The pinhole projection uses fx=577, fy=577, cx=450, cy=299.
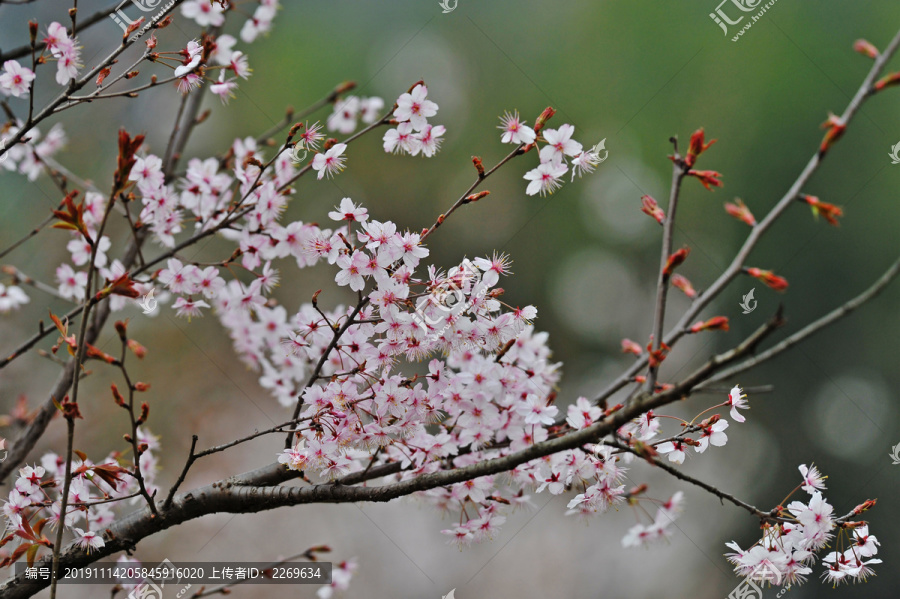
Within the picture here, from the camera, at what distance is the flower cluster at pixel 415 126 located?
3.97 ft

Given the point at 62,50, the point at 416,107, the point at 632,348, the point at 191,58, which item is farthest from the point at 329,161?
the point at 632,348

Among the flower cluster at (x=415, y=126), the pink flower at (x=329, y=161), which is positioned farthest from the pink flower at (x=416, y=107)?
the pink flower at (x=329, y=161)

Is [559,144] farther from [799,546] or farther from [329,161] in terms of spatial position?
[799,546]

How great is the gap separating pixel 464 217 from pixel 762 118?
8.31ft

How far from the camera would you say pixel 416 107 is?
1229 mm

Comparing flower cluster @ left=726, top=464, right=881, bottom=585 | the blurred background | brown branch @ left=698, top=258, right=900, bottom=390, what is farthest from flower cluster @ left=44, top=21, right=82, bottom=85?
the blurred background

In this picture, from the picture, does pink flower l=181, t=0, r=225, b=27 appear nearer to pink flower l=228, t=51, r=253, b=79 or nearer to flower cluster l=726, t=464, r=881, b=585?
pink flower l=228, t=51, r=253, b=79

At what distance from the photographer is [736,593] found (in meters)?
1.55

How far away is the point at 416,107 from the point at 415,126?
41mm

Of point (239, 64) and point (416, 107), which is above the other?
point (239, 64)

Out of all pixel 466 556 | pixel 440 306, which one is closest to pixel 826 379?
pixel 466 556

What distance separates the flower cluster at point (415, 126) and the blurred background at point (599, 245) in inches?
115

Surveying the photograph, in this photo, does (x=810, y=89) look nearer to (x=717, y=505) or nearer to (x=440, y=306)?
(x=717, y=505)

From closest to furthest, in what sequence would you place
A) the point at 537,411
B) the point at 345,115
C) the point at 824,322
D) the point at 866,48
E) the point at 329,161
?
the point at 824,322 < the point at 866,48 < the point at 537,411 < the point at 329,161 < the point at 345,115
